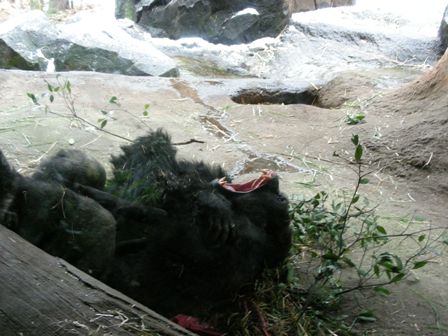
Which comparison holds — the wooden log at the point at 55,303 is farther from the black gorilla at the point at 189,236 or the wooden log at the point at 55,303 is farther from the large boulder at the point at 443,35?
the large boulder at the point at 443,35

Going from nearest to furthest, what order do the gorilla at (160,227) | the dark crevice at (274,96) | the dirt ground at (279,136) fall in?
the gorilla at (160,227), the dirt ground at (279,136), the dark crevice at (274,96)

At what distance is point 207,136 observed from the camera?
4703 mm

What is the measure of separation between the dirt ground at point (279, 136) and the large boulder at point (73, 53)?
3.47 ft

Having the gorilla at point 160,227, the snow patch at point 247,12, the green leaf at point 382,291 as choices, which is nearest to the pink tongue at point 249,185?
the gorilla at point 160,227

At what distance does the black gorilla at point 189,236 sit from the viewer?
7.54 feet

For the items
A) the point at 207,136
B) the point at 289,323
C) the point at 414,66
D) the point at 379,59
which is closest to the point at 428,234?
the point at 289,323

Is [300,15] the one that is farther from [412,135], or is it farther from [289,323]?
[289,323]

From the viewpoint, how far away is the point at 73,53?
6.98 m

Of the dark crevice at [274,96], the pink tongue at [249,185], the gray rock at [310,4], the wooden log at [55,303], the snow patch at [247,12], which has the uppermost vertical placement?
the wooden log at [55,303]

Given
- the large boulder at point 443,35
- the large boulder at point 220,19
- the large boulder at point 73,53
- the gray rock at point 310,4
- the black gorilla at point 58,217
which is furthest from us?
the gray rock at point 310,4

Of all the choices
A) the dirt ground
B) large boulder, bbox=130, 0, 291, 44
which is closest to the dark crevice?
the dirt ground

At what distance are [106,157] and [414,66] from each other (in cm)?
524

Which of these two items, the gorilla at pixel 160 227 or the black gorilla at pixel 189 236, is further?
the black gorilla at pixel 189 236

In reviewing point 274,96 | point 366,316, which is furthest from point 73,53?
point 366,316
